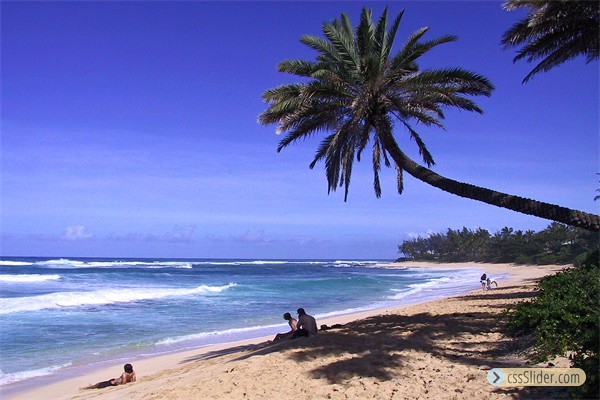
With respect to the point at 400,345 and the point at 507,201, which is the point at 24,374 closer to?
the point at 400,345

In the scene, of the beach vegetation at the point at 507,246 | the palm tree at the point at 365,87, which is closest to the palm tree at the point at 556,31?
Result: the palm tree at the point at 365,87

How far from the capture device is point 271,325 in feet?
58.1

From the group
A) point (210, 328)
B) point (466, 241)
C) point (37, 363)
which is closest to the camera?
point (37, 363)

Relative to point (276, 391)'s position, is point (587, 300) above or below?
above

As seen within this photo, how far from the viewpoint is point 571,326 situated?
6.38 meters

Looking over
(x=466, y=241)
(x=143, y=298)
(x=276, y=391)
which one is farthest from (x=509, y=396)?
(x=466, y=241)

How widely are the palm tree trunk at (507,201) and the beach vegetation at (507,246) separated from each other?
41829 mm

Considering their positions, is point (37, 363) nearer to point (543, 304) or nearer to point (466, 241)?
point (543, 304)

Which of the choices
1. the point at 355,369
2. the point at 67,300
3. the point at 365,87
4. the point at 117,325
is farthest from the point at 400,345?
the point at 67,300

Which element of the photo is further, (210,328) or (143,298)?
(143,298)

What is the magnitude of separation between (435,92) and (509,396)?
7358mm

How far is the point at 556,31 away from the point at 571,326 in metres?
5.93

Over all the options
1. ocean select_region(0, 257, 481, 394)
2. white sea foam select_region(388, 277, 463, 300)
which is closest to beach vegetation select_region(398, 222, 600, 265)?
white sea foam select_region(388, 277, 463, 300)

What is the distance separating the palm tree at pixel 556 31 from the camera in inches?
336
